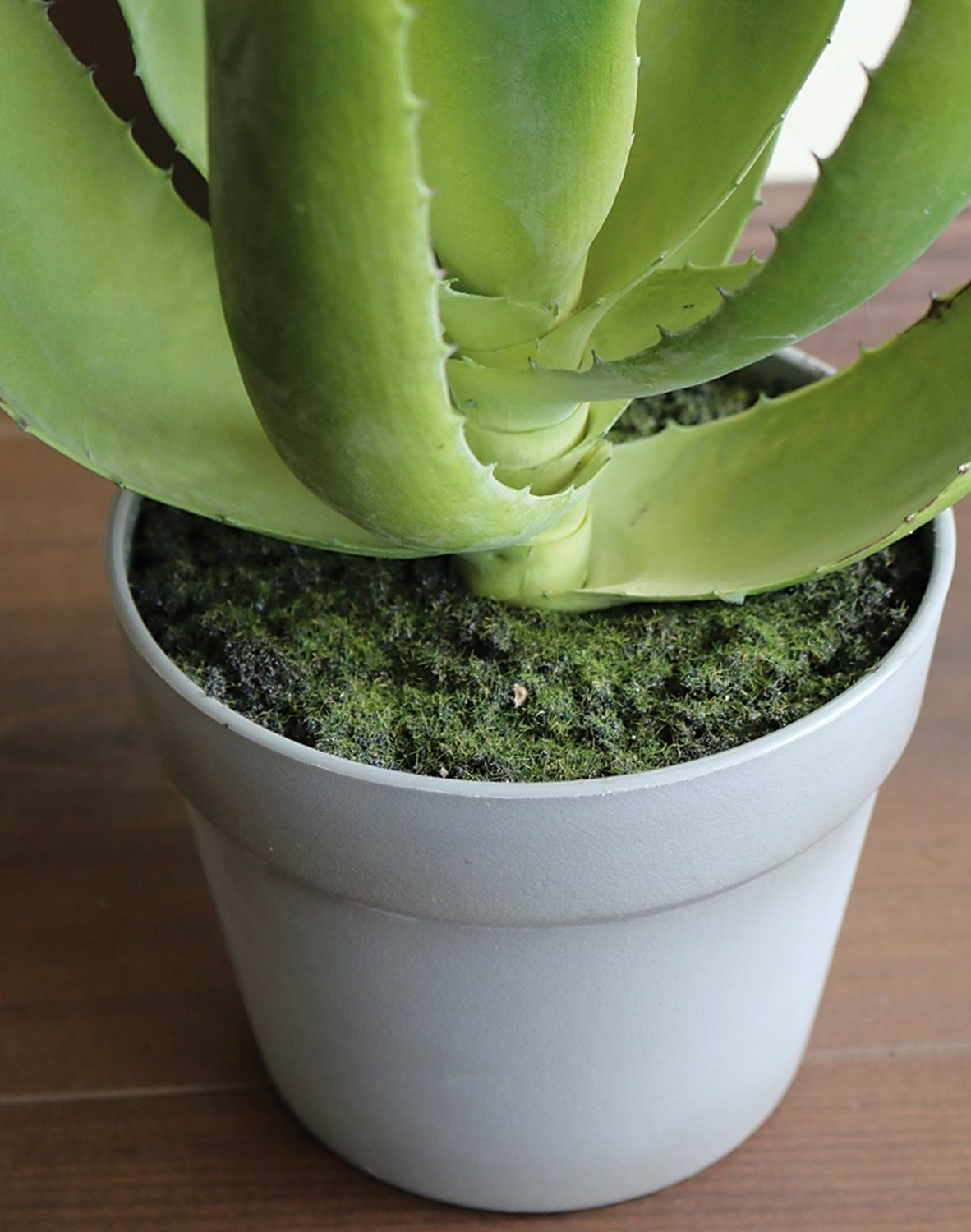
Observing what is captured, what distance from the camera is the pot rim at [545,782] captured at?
37 cm

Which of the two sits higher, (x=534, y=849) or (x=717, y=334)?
(x=717, y=334)

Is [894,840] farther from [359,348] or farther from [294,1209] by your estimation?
[359,348]

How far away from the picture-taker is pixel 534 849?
381 millimetres

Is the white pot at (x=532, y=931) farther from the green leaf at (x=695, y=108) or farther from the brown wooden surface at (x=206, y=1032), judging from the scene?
the green leaf at (x=695, y=108)

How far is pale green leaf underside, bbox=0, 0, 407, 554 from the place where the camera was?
0.41m

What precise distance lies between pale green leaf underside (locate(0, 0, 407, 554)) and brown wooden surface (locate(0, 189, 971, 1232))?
27 cm

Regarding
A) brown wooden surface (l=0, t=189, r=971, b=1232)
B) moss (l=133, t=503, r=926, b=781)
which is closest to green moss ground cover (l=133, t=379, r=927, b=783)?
moss (l=133, t=503, r=926, b=781)

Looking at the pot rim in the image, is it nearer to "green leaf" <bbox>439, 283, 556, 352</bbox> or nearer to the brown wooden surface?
"green leaf" <bbox>439, 283, 556, 352</bbox>

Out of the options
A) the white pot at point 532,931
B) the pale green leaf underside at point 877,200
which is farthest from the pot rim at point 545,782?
the pale green leaf underside at point 877,200

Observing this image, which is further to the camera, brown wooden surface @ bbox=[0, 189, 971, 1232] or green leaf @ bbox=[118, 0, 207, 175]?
brown wooden surface @ bbox=[0, 189, 971, 1232]

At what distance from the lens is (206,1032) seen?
61cm

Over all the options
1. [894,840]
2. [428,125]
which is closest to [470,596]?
[428,125]

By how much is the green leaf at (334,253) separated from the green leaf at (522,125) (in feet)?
0.23

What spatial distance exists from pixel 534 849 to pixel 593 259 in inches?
6.7
